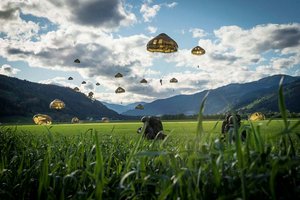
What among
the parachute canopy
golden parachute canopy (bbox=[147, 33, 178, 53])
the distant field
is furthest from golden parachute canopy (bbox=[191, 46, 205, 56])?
the parachute canopy

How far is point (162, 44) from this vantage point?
29.5m

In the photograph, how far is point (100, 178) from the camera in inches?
107

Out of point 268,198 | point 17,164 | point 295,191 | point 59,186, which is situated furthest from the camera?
point 17,164

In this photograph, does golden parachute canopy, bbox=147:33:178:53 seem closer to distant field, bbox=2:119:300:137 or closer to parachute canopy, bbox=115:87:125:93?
distant field, bbox=2:119:300:137

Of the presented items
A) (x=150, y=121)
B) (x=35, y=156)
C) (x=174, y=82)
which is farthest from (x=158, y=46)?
(x=174, y=82)

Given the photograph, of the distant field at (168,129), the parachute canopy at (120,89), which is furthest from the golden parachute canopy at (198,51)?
the parachute canopy at (120,89)

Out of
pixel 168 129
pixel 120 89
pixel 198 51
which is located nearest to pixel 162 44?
pixel 168 129

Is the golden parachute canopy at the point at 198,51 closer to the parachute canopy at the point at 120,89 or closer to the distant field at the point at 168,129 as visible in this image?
the distant field at the point at 168,129

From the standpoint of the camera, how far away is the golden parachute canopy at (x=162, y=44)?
2939 cm

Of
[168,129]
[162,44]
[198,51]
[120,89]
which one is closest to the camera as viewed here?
[168,129]

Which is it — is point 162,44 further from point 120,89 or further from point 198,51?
point 120,89

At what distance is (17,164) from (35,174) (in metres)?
1.05

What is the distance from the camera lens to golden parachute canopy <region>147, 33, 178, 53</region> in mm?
29391

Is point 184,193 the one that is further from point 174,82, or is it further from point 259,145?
point 174,82
